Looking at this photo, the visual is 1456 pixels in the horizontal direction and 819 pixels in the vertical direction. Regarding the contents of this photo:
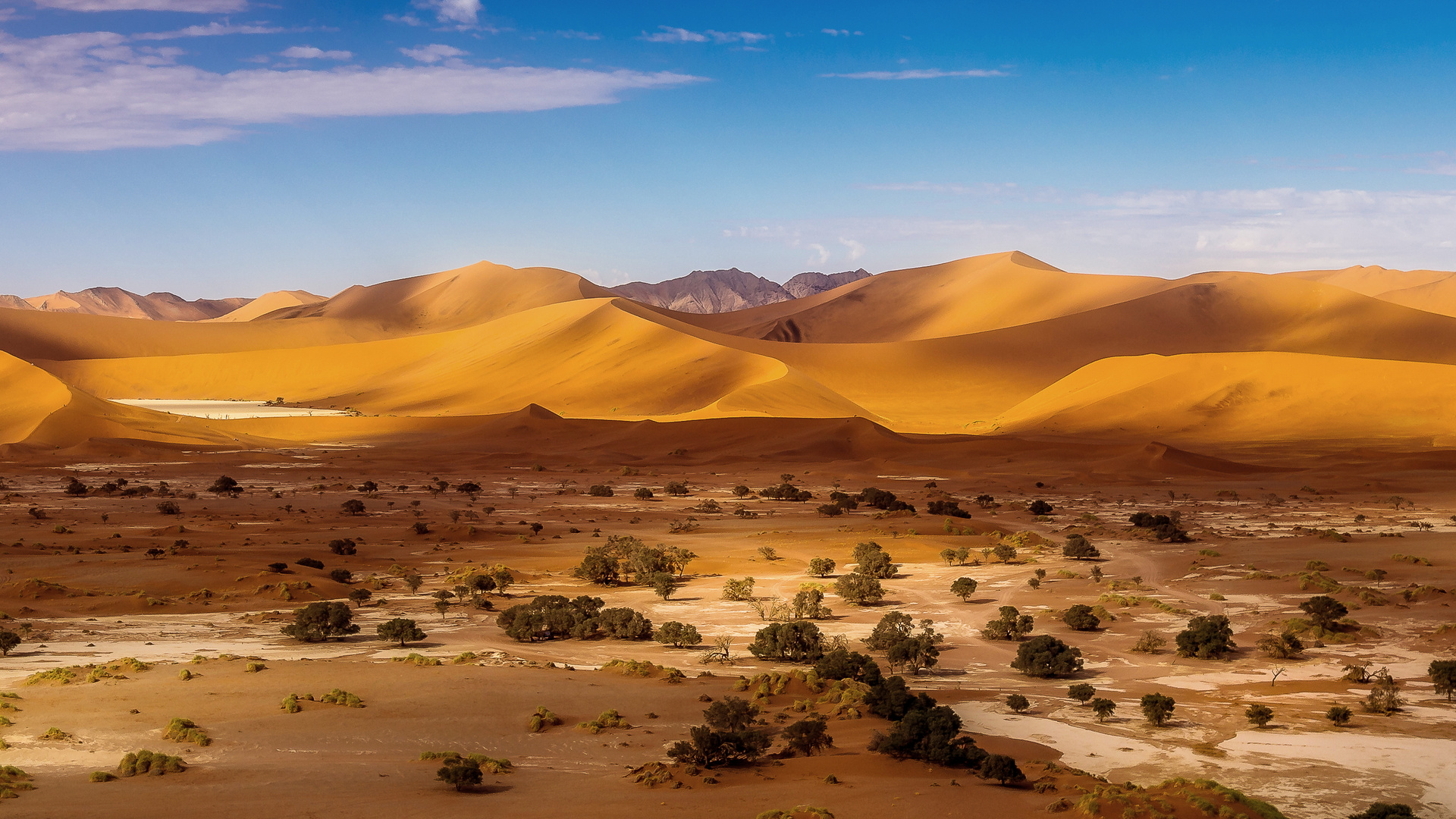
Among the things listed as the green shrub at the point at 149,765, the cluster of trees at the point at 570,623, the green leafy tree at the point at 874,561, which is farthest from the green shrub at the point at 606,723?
the green leafy tree at the point at 874,561

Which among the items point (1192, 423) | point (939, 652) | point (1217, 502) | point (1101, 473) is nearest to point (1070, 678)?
point (939, 652)

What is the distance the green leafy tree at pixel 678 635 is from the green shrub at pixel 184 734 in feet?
26.1

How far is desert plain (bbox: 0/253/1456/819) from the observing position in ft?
38.4

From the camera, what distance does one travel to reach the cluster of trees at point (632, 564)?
84.1 feet

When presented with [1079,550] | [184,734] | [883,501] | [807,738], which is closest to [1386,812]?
[807,738]

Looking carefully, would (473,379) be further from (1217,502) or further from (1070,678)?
(1070,678)

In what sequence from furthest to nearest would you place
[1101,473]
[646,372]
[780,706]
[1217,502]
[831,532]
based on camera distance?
[646,372] < [1101,473] < [1217,502] < [831,532] < [780,706]

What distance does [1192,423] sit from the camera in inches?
2771

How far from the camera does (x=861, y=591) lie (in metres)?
23.0

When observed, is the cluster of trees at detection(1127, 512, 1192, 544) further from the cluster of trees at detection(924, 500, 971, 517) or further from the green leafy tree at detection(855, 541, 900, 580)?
the green leafy tree at detection(855, 541, 900, 580)

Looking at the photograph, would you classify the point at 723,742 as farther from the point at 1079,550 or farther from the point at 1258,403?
the point at 1258,403

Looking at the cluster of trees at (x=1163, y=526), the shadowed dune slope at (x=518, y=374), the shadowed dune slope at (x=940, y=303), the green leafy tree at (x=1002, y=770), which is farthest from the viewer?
the shadowed dune slope at (x=940, y=303)

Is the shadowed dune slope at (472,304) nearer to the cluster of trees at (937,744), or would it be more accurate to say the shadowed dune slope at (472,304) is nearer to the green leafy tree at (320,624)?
the green leafy tree at (320,624)

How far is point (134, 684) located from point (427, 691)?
3.61 m
